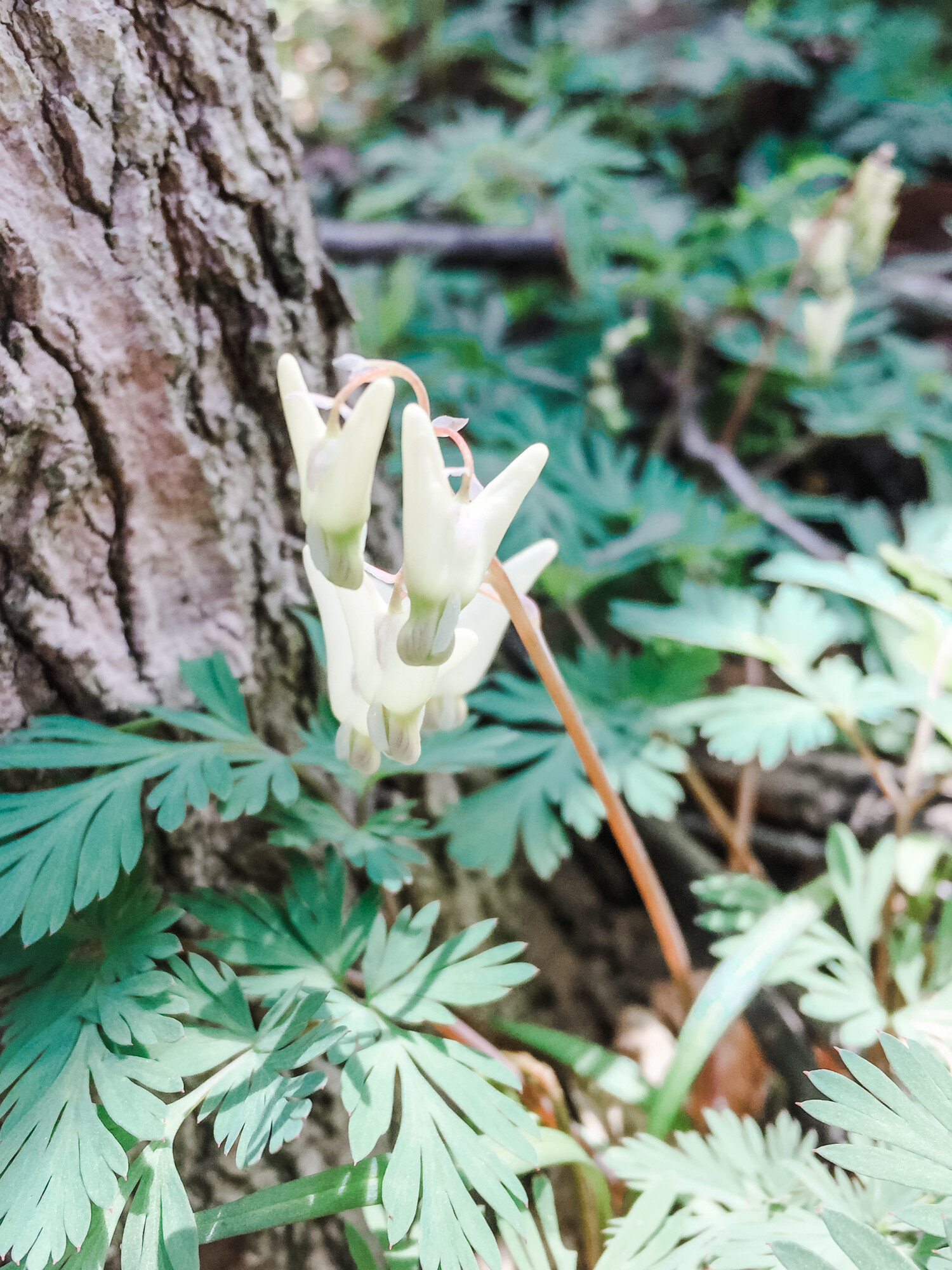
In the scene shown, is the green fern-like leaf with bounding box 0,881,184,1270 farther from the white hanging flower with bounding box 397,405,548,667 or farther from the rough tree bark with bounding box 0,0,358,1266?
the white hanging flower with bounding box 397,405,548,667

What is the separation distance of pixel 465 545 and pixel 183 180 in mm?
655

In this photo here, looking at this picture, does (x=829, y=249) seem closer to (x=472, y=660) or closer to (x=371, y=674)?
(x=472, y=660)

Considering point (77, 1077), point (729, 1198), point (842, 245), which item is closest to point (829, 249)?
point (842, 245)

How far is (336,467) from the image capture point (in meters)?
0.69

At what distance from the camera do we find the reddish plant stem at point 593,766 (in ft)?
2.92

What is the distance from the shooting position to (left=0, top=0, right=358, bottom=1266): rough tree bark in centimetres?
88

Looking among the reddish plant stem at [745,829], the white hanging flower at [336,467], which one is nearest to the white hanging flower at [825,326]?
the reddish plant stem at [745,829]

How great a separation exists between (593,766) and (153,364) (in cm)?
76

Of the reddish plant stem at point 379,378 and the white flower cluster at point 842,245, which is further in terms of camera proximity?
the white flower cluster at point 842,245

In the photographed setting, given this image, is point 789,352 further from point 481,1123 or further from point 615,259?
point 481,1123

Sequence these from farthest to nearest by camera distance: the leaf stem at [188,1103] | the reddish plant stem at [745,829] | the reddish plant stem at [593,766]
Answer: the reddish plant stem at [745,829]
the reddish plant stem at [593,766]
the leaf stem at [188,1103]

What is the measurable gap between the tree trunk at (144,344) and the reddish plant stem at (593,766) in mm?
450

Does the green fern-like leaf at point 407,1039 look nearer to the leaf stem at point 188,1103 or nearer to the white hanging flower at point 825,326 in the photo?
the leaf stem at point 188,1103

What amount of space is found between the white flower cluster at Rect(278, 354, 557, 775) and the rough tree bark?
1.02 feet
